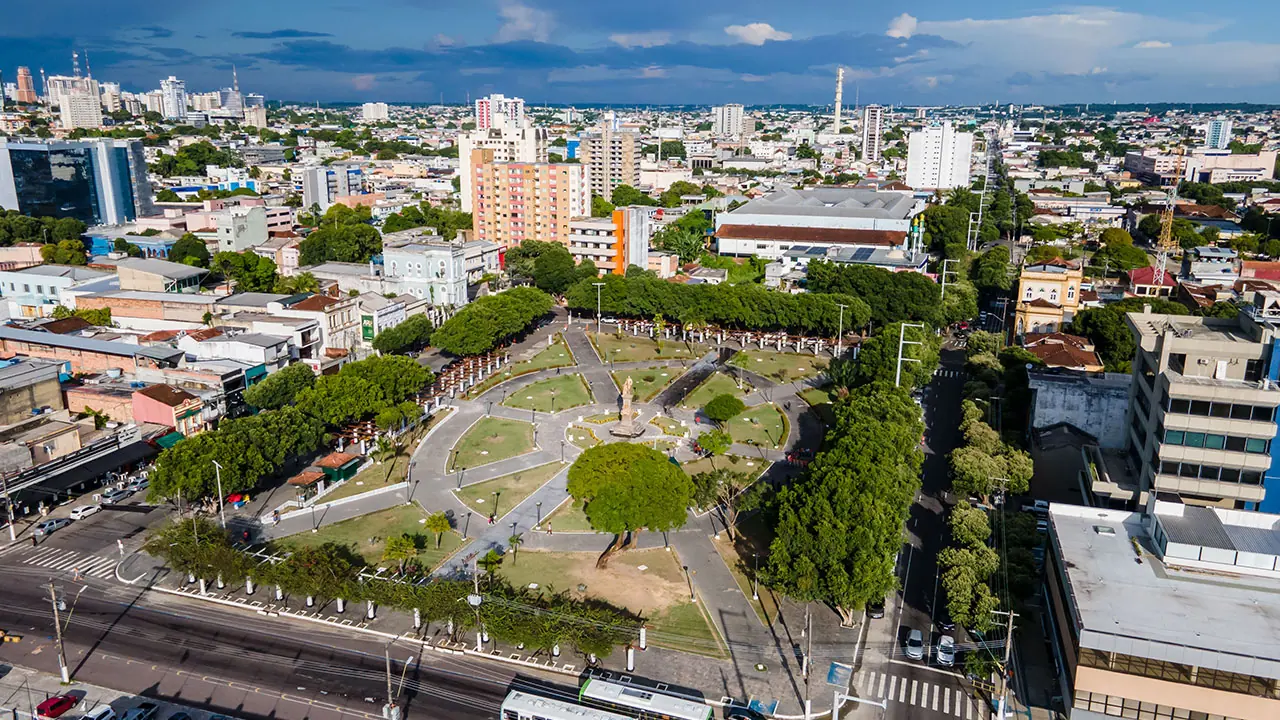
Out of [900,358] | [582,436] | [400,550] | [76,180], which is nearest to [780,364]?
[900,358]

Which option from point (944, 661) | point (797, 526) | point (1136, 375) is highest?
point (1136, 375)

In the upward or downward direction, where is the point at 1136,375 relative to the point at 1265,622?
upward

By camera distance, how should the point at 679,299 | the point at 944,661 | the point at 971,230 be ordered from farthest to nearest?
1. the point at 971,230
2. the point at 679,299
3. the point at 944,661

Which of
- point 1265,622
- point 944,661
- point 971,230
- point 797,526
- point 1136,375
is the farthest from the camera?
point 971,230

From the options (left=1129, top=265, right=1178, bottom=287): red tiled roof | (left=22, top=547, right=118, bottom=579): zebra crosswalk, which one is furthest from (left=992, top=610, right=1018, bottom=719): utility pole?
(left=1129, top=265, right=1178, bottom=287): red tiled roof

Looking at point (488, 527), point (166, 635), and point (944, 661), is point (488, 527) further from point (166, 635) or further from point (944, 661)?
point (944, 661)

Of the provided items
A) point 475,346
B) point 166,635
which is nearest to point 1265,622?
point 166,635

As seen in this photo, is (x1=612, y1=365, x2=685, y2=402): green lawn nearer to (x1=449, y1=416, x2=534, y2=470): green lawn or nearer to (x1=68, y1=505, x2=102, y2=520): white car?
(x1=449, y1=416, x2=534, y2=470): green lawn

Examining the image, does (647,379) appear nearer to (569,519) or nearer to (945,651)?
(569,519)
